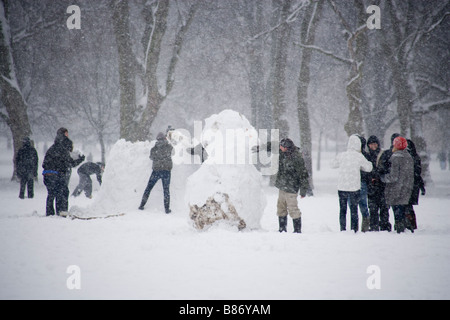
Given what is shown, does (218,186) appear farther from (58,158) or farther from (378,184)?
(58,158)

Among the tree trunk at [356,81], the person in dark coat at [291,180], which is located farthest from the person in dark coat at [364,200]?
the tree trunk at [356,81]

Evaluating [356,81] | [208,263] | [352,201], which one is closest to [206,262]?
[208,263]

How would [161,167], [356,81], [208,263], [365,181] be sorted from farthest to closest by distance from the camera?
[356,81] < [161,167] < [365,181] < [208,263]

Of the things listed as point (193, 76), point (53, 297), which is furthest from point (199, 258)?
point (193, 76)

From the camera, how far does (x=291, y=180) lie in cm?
662

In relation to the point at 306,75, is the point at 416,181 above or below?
below

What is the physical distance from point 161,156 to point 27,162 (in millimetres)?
5665

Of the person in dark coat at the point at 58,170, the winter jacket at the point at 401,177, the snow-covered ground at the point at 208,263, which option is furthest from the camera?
the person in dark coat at the point at 58,170

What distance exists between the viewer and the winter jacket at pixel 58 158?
7867 mm

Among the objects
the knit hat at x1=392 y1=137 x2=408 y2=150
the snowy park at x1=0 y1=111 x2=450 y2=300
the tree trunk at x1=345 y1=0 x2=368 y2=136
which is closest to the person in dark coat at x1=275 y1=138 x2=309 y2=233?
the snowy park at x1=0 y1=111 x2=450 y2=300

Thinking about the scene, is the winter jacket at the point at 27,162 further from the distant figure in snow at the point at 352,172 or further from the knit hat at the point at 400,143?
the knit hat at the point at 400,143

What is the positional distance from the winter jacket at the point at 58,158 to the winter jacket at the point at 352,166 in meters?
5.78

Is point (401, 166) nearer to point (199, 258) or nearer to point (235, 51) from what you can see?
point (199, 258)

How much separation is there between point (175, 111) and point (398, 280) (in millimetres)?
26296
